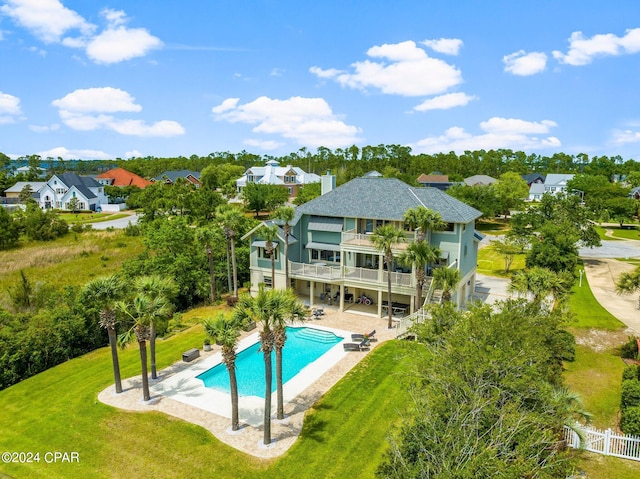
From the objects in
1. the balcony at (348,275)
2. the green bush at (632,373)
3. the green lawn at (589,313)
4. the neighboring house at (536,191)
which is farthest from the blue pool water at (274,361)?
the neighboring house at (536,191)

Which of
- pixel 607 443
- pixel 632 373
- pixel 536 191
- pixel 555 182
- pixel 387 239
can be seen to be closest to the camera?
pixel 607 443

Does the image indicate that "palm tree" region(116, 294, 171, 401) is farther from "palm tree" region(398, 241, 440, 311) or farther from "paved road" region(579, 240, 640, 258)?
"paved road" region(579, 240, 640, 258)

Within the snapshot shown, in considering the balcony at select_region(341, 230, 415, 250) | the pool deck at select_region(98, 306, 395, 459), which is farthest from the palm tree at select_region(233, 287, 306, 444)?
the balcony at select_region(341, 230, 415, 250)

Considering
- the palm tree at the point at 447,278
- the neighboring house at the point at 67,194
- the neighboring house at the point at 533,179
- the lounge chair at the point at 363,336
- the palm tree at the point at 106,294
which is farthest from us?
the neighboring house at the point at 533,179

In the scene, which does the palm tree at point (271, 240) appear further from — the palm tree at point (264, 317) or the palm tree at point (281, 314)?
the palm tree at point (264, 317)

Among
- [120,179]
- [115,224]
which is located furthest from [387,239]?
[120,179]

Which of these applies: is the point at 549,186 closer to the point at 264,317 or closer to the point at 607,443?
the point at 607,443

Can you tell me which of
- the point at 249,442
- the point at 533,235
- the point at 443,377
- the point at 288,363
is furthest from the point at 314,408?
the point at 533,235
